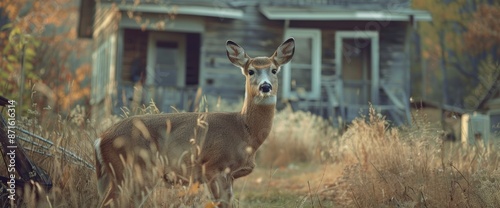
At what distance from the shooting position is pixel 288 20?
20922 millimetres

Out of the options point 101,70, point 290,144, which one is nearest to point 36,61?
point 101,70

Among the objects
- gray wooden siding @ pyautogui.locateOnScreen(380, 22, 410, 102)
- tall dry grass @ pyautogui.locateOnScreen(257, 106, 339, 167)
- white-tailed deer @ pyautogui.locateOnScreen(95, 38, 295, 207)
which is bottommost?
tall dry grass @ pyautogui.locateOnScreen(257, 106, 339, 167)

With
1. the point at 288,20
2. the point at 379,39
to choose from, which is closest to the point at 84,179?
the point at 288,20

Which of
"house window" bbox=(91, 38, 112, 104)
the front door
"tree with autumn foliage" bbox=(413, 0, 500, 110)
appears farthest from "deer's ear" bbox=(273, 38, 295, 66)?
"tree with autumn foliage" bbox=(413, 0, 500, 110)

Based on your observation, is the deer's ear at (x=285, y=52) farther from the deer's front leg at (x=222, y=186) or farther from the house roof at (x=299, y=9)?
the house roof at (x=299, y=9)

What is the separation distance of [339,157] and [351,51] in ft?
44.1

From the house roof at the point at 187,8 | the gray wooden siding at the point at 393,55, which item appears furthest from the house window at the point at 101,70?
the gray wooden siding at the point at 393,55

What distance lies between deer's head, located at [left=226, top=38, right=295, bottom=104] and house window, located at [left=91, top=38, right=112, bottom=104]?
571 inches

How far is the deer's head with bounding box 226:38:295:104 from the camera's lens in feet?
20.1

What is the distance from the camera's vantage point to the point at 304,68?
846 inches

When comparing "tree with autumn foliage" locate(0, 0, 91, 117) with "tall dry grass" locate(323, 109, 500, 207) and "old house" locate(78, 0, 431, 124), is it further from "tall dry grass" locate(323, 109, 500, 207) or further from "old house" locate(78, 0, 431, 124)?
"tall dry grass" locate(323, 109, 500, 207)

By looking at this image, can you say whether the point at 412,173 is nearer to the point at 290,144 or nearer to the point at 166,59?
the point at 290,144

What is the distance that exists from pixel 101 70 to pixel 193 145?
59.5ft

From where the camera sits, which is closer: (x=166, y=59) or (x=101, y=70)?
(x=166, y=59)
